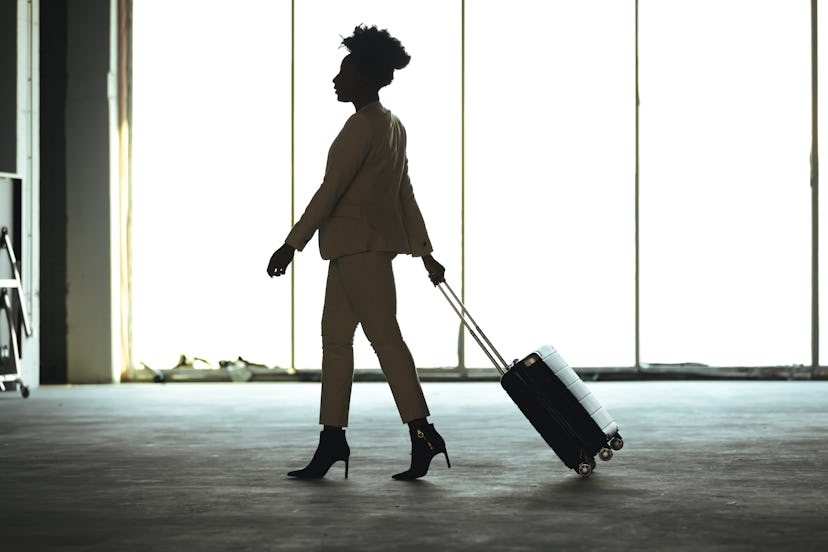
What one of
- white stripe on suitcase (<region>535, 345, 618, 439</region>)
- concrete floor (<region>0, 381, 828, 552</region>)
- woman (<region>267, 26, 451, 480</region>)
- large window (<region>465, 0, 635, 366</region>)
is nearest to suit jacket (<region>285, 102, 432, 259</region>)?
woman (<region>267, 26, 451, 480</region>)

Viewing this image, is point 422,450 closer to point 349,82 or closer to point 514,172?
point 349,82

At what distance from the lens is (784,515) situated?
3.85 m

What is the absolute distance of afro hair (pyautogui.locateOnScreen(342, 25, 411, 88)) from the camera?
4785mm

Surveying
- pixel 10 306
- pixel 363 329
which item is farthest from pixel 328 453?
pixel 10 306

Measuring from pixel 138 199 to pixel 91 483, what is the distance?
7263 mm

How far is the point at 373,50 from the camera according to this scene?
4785 mm

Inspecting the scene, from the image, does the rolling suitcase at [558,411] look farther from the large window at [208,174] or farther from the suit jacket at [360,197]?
the large window at [208,174]

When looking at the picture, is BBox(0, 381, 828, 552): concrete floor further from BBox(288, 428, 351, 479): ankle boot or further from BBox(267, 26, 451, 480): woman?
BBox(267, 26, 451, 480): woman

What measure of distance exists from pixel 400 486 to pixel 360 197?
0.99 meters

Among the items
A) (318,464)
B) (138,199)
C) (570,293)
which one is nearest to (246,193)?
(138,199)

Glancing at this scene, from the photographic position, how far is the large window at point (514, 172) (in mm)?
11273

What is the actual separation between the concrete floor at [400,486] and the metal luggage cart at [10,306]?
1548 millimetres

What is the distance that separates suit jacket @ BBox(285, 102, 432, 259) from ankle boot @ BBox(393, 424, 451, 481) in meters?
0.63

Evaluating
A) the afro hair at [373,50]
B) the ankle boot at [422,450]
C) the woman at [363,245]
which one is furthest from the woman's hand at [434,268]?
the afro hair at [373,50]
